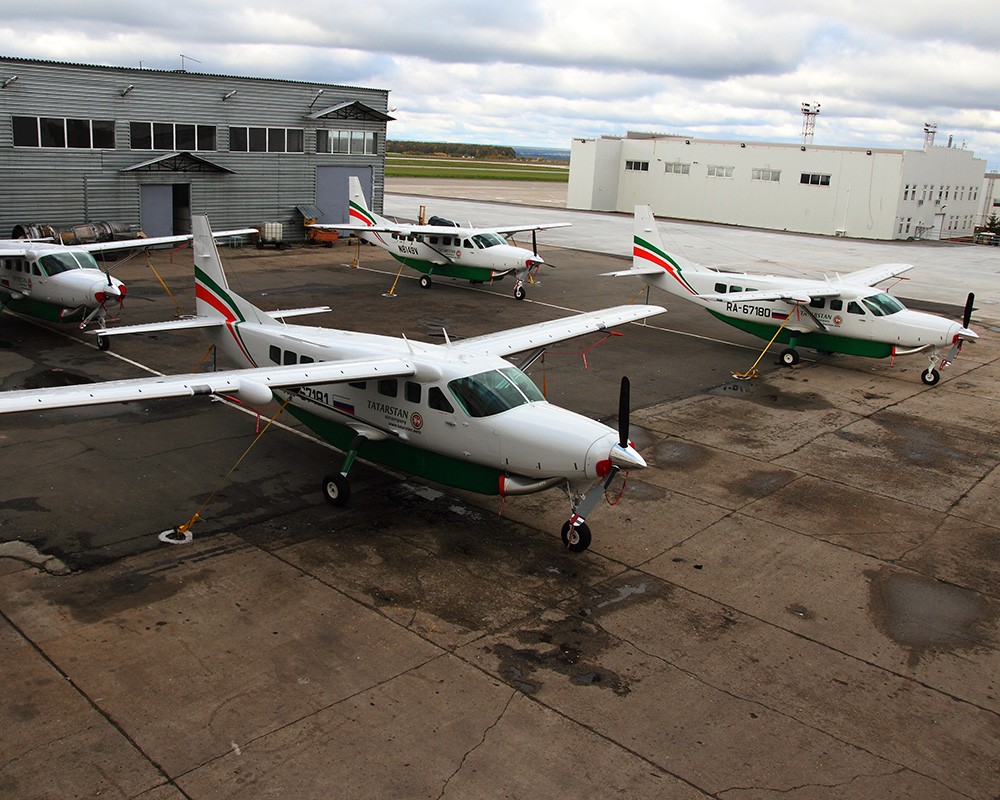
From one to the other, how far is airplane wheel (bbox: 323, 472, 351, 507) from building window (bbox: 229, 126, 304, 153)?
30.9 metres

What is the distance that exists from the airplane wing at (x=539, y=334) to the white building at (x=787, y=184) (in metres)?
45.6

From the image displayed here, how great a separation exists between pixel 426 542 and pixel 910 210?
179 feet

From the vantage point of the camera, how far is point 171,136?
37594mm

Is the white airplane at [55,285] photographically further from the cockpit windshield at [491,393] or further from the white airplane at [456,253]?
the cockpit windshield at [491,393]

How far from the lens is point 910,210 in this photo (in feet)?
187

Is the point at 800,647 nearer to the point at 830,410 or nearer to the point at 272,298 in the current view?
the point at 830,410

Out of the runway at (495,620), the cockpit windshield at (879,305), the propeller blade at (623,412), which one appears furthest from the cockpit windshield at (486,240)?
the propeller blade at (623,412)

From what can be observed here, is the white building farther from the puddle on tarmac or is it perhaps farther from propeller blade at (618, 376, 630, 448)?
propeller blade at (618, 376, 630, 448)

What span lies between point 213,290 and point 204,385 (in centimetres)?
547

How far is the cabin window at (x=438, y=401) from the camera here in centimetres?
1225

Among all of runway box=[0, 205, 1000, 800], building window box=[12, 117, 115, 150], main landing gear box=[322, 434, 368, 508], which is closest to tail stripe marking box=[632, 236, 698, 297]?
runway box=[0, 205, 1000, 800]

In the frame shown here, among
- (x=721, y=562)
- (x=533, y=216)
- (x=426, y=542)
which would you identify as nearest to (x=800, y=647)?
(x=721, y=562)

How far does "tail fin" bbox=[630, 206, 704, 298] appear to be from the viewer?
84.4 feet

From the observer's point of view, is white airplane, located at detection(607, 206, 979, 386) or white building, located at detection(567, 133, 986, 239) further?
white building, located at detection(567, 133, 986, 239)
